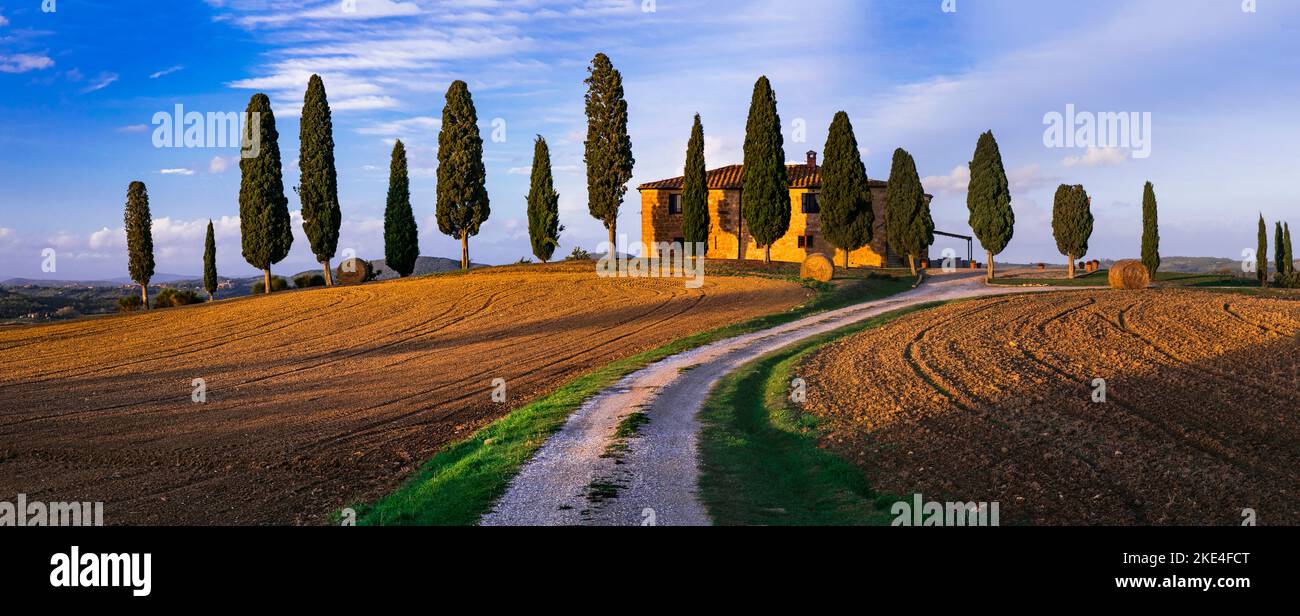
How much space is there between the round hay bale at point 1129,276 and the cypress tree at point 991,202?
32.3 ft

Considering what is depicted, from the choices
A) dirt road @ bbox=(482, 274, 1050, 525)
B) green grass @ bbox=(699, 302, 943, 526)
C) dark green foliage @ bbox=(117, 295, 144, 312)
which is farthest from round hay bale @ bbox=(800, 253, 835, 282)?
dark green foliage @ bbox=(117, 295, 144, 312)

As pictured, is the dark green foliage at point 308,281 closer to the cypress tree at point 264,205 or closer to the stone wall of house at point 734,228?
the cypress tree at point 264,205

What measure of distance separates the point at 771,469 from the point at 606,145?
5028 centimetres

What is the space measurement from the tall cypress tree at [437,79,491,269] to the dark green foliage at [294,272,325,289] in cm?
945

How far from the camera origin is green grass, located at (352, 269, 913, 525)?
11.7 m

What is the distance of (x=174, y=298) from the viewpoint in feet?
191

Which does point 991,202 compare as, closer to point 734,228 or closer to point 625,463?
point 734,228

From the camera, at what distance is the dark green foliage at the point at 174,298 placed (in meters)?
58.1

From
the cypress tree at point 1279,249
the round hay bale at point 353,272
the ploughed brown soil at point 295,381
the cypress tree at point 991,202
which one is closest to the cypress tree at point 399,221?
the round hay bale at point 353,272

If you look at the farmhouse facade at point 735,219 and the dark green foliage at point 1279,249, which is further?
the farmhouse facade at point 735,219

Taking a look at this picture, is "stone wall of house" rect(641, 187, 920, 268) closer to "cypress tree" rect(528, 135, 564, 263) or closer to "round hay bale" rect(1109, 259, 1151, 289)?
"cypress tree" rect(528, 135, 564, 263)
